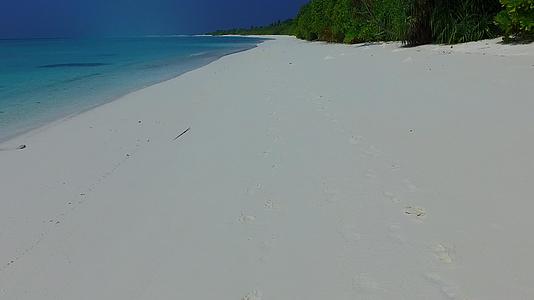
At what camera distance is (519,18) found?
30.8ft

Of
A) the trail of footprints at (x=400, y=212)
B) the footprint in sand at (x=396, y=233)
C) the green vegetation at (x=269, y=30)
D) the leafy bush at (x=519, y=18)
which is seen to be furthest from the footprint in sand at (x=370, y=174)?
the green vegetation at (x=269, y=30)

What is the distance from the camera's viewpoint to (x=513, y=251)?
198cm

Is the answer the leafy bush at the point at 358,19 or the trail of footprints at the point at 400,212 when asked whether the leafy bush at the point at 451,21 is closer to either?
the leafy bush at the point at 358,19

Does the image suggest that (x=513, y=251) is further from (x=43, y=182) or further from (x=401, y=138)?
(x=43, y=182)

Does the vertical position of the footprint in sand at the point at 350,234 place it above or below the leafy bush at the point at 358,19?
above

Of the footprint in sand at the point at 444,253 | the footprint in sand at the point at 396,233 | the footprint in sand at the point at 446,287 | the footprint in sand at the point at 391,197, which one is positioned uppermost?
the footprint in sand at the point at 446,287

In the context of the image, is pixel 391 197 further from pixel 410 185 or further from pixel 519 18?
pixel 519 18

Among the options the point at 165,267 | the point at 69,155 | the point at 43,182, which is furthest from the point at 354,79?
the point at 165,267

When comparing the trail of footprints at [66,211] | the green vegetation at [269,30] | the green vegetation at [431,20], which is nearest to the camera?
the trail of footprints at [66,211]

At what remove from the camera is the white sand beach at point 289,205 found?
6.38 feet

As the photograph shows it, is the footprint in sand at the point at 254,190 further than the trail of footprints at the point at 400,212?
Yes

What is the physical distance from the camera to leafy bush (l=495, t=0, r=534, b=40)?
915cm

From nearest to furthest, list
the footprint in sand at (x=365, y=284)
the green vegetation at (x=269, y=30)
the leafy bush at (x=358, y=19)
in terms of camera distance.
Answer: the footprint in sand at (x=365, y=284), the leafy bush at (x=358, y=19), the green vegetation at (x=269, y=30)

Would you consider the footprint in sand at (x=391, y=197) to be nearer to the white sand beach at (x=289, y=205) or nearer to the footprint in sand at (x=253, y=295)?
the white sand beach at (x=289, y=205)
